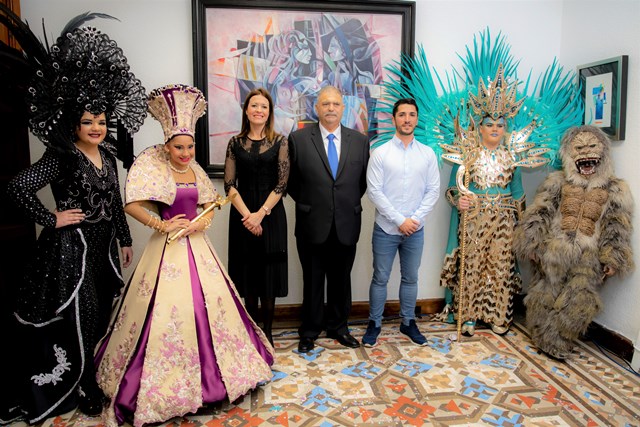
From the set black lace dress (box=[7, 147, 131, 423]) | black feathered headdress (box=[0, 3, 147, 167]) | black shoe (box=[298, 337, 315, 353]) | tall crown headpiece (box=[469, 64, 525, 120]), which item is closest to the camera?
black feathered headdress (box=[0, 3, 147, 167])

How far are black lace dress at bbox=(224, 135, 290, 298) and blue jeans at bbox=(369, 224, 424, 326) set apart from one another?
62 cm

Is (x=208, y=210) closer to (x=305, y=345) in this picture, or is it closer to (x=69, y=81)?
(x=69, y=81)

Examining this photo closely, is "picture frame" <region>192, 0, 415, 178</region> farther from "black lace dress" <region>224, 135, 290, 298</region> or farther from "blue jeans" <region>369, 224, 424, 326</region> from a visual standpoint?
"blue jeans" <region>369, 224, 424, 326</region>

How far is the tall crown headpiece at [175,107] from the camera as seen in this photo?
7.98ft

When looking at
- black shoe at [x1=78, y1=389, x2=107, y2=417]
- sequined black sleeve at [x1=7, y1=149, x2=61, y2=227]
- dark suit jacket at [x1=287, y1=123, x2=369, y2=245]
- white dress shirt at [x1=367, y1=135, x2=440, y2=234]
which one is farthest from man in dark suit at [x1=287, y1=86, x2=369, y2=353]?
sequined black sleeve at [x1=7, y1=149, x2=61, y2=227]

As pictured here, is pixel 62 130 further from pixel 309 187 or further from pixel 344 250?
pixel 344 250

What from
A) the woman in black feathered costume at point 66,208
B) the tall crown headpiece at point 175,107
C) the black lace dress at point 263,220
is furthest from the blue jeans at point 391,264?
the woman in black feathered costume at point 66,208

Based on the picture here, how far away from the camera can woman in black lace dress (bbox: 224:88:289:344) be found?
2846 millimetres

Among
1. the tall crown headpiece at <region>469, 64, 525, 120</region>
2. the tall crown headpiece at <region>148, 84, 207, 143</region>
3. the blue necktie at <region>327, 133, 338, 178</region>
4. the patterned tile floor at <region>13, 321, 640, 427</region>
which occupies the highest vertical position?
the tall crown headpiece at <region>469, 64, 525, 120</region>

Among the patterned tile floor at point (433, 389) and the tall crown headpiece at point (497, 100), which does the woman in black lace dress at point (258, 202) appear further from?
the tall crown headpiece at point (497, 100)

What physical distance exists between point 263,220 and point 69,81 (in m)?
1.24

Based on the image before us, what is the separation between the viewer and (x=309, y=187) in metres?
2.95

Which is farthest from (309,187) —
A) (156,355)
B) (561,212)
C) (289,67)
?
(561,212)

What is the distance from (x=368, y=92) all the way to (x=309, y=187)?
995 millimetres
